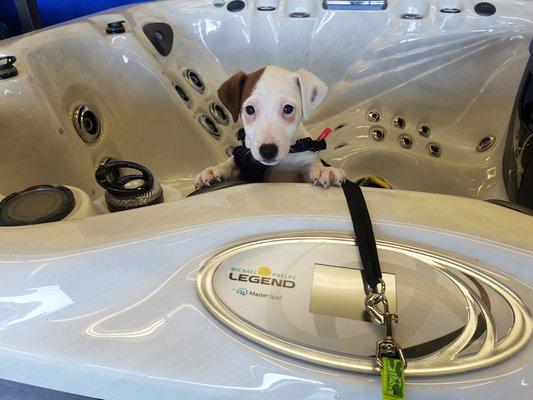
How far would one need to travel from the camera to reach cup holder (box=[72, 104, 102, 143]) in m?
1.09

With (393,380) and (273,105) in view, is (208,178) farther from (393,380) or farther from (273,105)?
(393,380)

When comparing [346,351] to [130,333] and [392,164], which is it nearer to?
[130,333]

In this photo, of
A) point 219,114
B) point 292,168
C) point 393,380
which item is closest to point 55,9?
point 219,114

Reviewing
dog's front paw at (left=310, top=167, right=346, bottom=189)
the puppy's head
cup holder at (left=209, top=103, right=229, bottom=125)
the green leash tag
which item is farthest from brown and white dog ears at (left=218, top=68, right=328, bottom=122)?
cup holder at (left=209, top=103, right=229, bottom=125)

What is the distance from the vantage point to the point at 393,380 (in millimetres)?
386

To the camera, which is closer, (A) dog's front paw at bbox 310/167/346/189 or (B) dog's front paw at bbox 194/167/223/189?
(A) dog's front paw at bbox 310/167/346/189

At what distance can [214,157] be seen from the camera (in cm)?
134

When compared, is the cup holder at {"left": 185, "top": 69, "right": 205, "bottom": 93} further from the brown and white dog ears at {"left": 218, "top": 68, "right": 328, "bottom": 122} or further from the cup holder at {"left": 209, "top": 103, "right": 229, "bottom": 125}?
the brown and white dog ears at {"left": 218, "top": 68, "right": 328, "bottom": 122}

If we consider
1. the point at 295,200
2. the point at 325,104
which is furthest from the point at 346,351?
the point at 325,104

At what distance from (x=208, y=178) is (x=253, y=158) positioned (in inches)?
3.4

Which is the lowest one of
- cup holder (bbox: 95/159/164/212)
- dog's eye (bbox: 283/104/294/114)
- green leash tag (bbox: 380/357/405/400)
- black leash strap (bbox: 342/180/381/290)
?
green leash tag (bbox: 380/357/405/400)

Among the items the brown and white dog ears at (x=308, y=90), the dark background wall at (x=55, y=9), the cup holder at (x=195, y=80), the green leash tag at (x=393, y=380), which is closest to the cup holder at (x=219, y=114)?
the cup holder at (x=195, y=80)

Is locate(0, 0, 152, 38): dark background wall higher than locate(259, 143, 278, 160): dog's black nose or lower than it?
higher

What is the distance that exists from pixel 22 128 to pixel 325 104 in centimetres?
92
